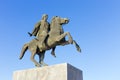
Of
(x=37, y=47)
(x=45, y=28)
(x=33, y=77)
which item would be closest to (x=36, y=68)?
(x=33, y=77)

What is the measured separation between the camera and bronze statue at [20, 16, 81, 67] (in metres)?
8.54

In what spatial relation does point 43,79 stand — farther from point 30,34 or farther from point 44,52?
point 30,34

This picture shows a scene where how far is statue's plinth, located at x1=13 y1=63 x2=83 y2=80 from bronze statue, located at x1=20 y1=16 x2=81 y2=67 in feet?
1.51

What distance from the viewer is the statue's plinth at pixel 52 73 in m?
7.76

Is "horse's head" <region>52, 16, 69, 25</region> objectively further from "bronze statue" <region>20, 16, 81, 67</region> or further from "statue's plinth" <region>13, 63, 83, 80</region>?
"statue's plinth" <region>13, 63, 83, 80</region>

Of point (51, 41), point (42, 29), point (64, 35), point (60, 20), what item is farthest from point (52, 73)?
point (60, 20)

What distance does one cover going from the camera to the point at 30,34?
949cm

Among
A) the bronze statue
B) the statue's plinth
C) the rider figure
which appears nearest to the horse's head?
the bronze statue

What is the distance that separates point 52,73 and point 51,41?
1.22 meters

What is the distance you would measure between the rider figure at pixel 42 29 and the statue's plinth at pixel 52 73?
1020 millimetres

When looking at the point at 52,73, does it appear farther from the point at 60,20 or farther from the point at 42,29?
the point at 60,20

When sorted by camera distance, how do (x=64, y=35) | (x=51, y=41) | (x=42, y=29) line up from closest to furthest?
(x=64, y=35) < (x=51, y=41) < (x=42, y=29)

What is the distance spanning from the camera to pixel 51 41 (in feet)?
28.4

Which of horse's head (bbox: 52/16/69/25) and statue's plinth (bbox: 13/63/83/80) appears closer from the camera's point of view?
statue's plinth (bbox: 13/63/83/80)
